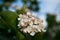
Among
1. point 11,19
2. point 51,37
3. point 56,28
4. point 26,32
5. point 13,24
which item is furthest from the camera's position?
point 56,28

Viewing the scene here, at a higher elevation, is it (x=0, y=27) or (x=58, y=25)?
(x=0, y=27)

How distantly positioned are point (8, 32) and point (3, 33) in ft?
0.21

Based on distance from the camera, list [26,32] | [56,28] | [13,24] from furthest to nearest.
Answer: [56,28] → [13,24] → [26,32]

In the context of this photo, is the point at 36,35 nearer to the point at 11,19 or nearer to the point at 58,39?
the point at 11,19

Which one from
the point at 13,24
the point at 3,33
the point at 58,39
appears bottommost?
the point at 58,39

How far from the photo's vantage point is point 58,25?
5953 millimetres

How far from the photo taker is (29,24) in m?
2.17

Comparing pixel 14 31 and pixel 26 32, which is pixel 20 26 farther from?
pixel 14 31

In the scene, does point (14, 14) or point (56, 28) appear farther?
point (56, 28)

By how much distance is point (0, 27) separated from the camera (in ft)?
8.64

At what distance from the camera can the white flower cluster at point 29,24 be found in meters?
2.13

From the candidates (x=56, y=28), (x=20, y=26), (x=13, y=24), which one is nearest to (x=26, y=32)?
(x=20, y=26)

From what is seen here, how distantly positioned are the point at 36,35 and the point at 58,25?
12.6 ft

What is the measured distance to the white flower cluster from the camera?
83.9 inches
